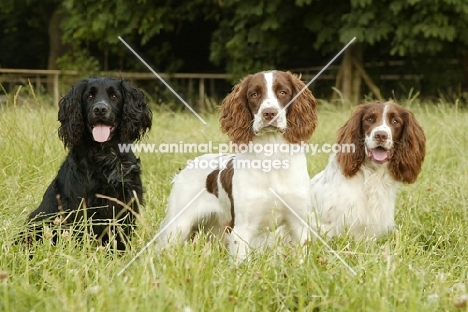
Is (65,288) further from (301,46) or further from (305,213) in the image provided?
(301,46)

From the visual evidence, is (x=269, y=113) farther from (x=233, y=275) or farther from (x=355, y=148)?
(x=233, y=275)

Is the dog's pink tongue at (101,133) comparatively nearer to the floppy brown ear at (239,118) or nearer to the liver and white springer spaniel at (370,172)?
the floppy brown ear at (239,118)

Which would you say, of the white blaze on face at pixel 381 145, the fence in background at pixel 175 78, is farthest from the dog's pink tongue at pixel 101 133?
the fence in background at pixel 175 78

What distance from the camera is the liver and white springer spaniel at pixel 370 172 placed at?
4027mm

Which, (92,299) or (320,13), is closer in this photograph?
(92,299)

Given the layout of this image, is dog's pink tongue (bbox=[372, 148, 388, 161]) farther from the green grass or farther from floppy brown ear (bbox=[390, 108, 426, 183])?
the green grass

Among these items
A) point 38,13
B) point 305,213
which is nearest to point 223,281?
point 305,213

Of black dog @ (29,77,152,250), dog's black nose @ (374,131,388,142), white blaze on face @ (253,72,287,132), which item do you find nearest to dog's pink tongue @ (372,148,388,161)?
dog's black nose @ (374,131,388,142)

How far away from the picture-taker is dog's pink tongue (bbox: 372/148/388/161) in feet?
13.2

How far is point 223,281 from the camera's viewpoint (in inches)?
104

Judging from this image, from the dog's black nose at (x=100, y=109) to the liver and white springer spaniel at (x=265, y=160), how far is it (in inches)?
28.2

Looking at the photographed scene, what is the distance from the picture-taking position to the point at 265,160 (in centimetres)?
354

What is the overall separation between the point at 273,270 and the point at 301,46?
41.4ft

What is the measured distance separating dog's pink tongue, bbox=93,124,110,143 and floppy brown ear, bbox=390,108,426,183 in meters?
1.79
